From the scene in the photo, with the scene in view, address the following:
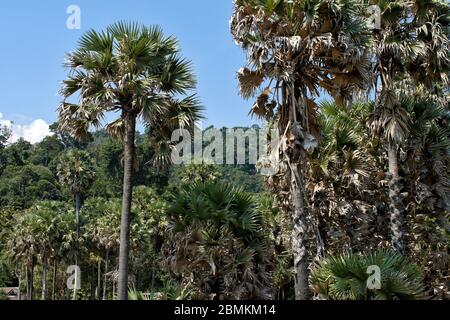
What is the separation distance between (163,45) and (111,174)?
227 feet

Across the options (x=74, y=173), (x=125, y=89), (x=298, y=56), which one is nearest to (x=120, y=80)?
(x=125, y=89)

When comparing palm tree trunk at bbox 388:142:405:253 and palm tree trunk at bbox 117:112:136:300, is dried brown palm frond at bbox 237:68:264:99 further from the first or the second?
palm tree trunk at bbox 388:142:405:253

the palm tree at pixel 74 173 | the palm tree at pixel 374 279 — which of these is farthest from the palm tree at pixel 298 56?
the palm tree at pixel 74 173

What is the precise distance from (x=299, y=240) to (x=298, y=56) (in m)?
3.85

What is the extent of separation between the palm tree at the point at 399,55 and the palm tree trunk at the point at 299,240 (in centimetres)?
447

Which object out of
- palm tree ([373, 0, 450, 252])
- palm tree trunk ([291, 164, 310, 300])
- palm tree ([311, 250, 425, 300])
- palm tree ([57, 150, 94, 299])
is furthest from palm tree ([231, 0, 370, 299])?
palm tree ([57, 150, 94, 299])

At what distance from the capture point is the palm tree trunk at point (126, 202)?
Result: 11.8 metres

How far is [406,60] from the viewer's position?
582 inches

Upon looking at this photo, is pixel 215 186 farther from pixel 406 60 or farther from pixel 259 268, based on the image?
pixel 406 60

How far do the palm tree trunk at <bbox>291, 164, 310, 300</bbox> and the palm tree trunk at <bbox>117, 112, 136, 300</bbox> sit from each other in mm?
3942

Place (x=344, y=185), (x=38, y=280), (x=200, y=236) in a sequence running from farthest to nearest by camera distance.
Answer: (x=38, y=280) < (x=344, y=185) < (x=200, y=236)

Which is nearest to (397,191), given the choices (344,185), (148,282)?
(344,185)

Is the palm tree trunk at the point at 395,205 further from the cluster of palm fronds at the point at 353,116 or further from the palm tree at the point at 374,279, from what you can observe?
the palm tree at the point at 374,279
